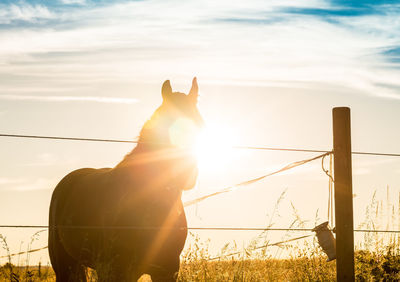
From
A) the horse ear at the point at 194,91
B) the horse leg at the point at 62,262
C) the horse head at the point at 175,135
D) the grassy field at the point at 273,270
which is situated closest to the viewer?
the horse head at the point at 175,135

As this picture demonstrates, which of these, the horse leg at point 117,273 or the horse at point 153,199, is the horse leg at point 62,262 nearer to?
the horse at point 153,199

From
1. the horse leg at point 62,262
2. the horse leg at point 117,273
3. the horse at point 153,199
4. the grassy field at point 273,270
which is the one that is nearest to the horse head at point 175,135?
the horse at point 153,199

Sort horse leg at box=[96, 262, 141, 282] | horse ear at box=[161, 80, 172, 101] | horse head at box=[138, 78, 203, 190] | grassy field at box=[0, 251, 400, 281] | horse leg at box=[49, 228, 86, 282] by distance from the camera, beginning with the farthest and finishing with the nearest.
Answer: horse leg at box=[49, 228, 86, 282] → grassy field at box=[0, 251, 400, 281] → horse ear at box=[161, 80, 172, 101] → horse leg at box=[96, 262, 141, 282] → horse head at box=[138, 78, 203, 190]

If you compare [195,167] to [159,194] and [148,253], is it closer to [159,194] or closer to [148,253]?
[159,194]

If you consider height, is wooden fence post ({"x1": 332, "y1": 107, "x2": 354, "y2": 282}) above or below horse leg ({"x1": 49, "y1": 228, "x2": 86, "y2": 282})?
above

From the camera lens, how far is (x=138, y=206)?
5.59m

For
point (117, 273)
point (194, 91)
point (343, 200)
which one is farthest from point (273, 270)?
point (194, 91)

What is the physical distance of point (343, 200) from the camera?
572 cm

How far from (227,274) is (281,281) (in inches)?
39.3

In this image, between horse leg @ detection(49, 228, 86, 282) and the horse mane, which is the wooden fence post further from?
horse leg @ detection(49, 228, 86, 282)

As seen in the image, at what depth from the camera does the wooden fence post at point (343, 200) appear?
5668 millimetres

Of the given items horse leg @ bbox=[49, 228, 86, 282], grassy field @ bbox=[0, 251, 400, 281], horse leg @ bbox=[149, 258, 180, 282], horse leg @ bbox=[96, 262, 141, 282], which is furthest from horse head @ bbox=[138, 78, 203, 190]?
horse leg @ bbox=[49, 228, 86, 282]

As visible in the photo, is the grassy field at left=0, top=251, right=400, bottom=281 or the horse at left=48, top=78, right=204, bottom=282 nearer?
the horse at left=48, top=78, right=204, bottom=282

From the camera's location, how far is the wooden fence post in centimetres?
567
